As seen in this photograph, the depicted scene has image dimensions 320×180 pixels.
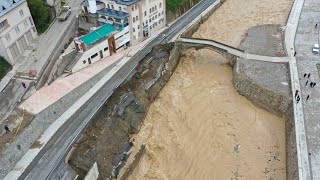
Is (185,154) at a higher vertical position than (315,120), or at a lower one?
lower

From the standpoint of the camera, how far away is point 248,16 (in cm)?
6388

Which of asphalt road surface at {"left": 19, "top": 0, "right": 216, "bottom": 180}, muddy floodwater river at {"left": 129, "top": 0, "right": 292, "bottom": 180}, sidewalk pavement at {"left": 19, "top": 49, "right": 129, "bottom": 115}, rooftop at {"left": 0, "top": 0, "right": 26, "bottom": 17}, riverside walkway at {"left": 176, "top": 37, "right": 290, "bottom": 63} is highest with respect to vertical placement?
rooftop at {"left": 0, "top": 0, "right": 26, "bottom": 17}

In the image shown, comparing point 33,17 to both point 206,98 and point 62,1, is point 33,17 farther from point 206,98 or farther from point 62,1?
point 206,98

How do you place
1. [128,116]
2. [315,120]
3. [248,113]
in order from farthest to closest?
[248,113], [128,116], [315,120]

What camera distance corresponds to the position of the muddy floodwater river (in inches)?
1390

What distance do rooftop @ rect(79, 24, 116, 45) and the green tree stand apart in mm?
8116

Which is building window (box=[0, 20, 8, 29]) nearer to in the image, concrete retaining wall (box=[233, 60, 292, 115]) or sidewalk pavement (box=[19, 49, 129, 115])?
sidewalk pavement (box=[19, 49, 129, 115])

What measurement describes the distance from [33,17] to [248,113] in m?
34.6

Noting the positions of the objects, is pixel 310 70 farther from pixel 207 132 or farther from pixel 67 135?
pixel 67 135

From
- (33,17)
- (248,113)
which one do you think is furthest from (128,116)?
(33,17)

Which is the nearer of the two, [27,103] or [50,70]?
[27,103]

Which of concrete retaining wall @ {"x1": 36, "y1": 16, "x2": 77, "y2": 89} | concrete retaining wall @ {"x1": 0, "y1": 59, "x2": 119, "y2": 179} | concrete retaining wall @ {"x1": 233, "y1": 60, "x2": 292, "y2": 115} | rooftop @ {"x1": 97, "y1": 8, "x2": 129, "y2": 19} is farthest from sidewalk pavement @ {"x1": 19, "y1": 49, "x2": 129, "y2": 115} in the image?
concrete retaining wall @ {"x1": 233, "y1": 60, "x2": 292, "y2": 115}

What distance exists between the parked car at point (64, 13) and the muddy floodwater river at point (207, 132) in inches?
796

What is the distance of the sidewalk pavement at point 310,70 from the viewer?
1314 inches
